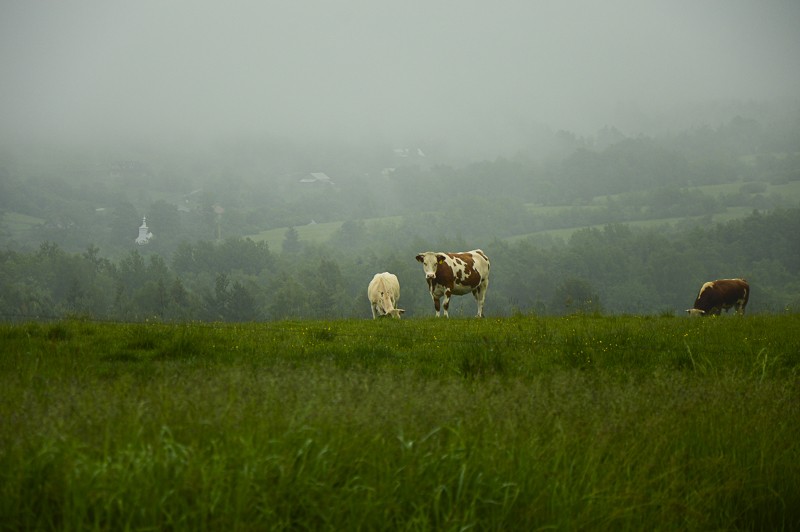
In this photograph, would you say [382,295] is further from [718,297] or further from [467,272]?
[718,297]

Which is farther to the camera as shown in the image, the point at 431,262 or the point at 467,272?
the point at 467,272

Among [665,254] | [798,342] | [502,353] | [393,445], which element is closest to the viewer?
[393,445]

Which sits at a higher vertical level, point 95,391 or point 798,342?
point 95,391

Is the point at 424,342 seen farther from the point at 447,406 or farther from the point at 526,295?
the point at 526,295

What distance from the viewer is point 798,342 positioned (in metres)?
12.2

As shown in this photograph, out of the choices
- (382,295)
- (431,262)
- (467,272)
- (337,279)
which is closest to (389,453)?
(431,262)

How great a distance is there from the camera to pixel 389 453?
4680 mm

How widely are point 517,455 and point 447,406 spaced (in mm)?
862

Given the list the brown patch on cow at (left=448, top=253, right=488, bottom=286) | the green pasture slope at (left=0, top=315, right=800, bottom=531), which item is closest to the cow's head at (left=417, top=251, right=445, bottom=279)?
the brown patch on cow at (left=448, top=253, right=488, bottom=286)

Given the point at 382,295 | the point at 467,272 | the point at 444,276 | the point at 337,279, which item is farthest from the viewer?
the point at 337,279

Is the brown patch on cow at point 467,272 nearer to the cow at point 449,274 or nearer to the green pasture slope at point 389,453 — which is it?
the cow at point 449,274

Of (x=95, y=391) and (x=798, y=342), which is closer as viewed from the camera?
(x=95, y=391)

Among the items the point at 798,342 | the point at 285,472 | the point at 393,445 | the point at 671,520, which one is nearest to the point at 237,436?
the point at 285,472

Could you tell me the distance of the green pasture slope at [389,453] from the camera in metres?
3.85
